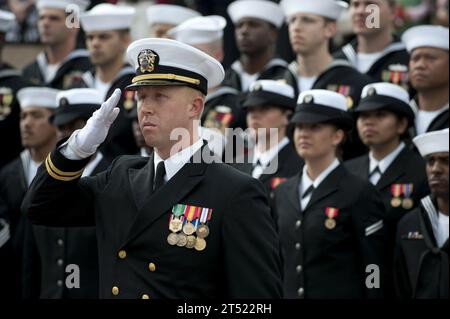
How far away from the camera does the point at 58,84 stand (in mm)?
11484

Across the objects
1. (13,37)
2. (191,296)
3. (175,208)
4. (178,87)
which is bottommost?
(191,296)

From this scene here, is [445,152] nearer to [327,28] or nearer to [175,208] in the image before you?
[327,28]

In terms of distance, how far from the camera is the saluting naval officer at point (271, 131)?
9133mm

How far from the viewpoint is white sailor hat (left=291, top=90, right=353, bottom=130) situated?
333 inches

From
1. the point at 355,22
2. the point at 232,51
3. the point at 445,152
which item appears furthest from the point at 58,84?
the point at 445,152

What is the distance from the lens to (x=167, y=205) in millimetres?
5340

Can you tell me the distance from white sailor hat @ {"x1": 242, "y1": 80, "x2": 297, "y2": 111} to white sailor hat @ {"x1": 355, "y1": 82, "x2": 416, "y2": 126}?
2.08 ft

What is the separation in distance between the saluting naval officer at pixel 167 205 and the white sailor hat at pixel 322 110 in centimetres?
301

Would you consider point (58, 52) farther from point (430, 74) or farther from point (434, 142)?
point (434, 142)

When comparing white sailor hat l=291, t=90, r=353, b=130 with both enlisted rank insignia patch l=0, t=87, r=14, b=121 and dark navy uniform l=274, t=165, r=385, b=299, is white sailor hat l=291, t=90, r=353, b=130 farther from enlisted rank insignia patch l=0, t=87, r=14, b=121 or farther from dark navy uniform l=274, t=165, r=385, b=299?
enlisted rank insignia patch l=0, t=87, r=14, b=121

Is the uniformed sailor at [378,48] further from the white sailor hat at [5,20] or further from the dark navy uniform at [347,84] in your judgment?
the white sailor hat at [5,20]

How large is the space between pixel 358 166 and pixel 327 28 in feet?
5.90

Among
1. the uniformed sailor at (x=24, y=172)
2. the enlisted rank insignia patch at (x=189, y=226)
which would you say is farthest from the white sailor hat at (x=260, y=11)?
the enlisted rank insignia patch at (x=189, y=226)

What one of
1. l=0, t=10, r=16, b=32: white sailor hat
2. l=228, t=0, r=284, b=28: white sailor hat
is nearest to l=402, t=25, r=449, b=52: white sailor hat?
l=228, t=0, r=284, b=28: white sailor hat
